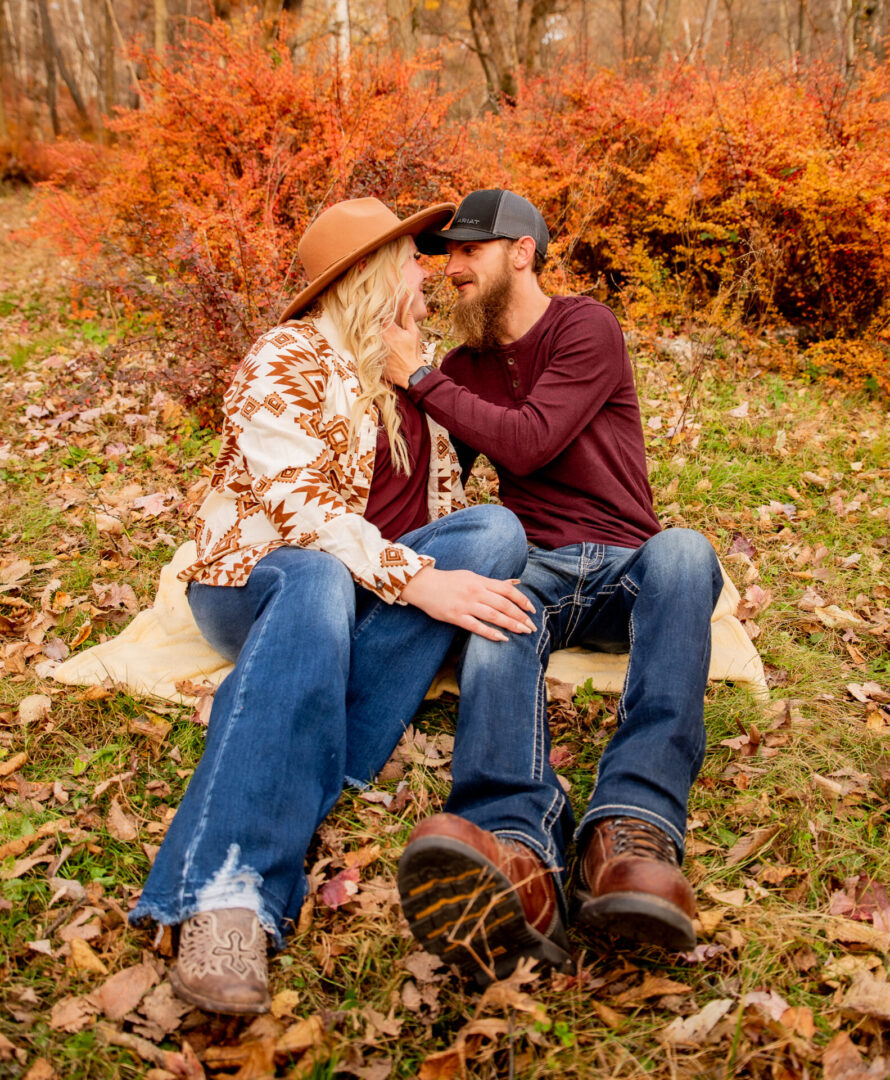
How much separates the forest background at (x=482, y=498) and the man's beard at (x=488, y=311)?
1537mm

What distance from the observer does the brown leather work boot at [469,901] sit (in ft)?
5.52

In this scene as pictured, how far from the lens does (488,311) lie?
323 centimetres

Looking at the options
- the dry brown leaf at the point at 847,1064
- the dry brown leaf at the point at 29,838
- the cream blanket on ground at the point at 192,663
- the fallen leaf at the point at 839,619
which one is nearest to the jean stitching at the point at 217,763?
the dry brown leaf at the point at 29,838

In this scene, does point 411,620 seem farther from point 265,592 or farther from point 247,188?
point 247,188

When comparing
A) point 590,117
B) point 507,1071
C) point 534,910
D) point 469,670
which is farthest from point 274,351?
point 590,117

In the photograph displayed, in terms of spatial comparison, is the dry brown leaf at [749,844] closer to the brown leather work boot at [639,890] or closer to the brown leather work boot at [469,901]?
the brown leather work boot at [639,890]

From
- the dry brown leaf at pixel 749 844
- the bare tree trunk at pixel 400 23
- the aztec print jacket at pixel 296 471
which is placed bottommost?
the dry brown leaf at pixel 749 844

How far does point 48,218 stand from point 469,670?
24.0ft

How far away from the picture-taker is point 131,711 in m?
2.89

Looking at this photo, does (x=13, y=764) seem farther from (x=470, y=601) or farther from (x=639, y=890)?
(x=639, y=890)

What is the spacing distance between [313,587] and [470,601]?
48 cm

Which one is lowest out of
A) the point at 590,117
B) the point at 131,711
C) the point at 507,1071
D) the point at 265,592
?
the point at 507,1071

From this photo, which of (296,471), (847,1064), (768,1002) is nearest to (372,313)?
(296,471)

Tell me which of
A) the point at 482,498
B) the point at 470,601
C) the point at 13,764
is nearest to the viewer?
the point at 470,601
